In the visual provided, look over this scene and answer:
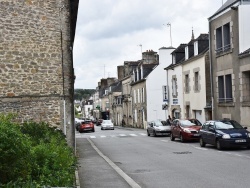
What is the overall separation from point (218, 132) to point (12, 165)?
15903 millimetres

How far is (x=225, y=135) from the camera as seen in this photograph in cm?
2008

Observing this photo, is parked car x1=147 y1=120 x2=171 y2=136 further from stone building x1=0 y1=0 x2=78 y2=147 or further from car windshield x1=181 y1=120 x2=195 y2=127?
stone building x1=0 y1=0 x2=78 y2=147

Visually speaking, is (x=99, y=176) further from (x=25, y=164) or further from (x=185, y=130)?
(x=185, y=130)

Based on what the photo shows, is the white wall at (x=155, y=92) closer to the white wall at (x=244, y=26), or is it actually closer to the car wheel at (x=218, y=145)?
the white wall at (x=244, y=26)

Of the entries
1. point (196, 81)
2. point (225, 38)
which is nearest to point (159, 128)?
point (196, 81)

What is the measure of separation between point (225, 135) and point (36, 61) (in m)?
9.50

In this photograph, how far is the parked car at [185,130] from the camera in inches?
1040

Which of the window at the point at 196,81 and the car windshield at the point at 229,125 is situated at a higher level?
the window at the point at 196,81

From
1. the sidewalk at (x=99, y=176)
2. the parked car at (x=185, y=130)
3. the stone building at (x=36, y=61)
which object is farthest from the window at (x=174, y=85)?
the sidewalk at (x=99, y=176)

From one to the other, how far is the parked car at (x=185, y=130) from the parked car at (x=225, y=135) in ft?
12.4

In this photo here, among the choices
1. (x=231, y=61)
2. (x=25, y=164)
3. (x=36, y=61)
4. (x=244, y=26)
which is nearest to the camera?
(x=25, y=164)

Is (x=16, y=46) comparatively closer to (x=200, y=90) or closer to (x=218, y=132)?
(x=218, y=132)

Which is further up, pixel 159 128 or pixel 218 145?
pixel 159 128

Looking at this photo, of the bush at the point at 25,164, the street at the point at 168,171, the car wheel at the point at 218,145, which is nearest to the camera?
the bush at the point at 25,164
